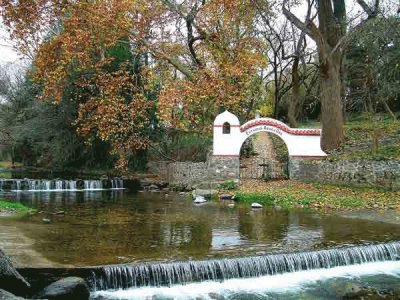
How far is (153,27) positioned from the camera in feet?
79.8

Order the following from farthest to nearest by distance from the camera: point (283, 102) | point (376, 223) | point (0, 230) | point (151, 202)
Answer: point (283, 102) → point (151, 202) → point (376, 223) → point (0, 230)

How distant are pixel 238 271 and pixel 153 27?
17.8m

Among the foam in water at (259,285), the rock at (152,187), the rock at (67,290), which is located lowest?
the foam in water at (259,285)

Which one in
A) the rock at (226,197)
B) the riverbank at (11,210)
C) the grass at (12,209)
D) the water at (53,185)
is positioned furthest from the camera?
the water at (53,185)

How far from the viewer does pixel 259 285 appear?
8.84 metres

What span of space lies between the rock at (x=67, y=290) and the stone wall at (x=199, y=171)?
1327cm

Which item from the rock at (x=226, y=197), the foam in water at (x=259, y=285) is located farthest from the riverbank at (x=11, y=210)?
the rock at (x=226, y=197)

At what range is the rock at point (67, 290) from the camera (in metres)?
7.23

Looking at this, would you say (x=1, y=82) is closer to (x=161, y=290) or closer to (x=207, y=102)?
(x=207, y=102)

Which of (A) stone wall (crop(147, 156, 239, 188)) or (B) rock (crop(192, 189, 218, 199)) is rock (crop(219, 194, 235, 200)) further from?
(A) stone wall (crop(147, 156, 239, 188))

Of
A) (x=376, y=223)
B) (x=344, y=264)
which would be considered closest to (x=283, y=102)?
(x=376, y=223)

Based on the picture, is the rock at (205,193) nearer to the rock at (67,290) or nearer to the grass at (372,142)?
the grass at (372,142)

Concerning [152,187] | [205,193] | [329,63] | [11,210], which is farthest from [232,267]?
[152,187]

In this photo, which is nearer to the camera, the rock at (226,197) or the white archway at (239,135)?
the rock at (226,197)
